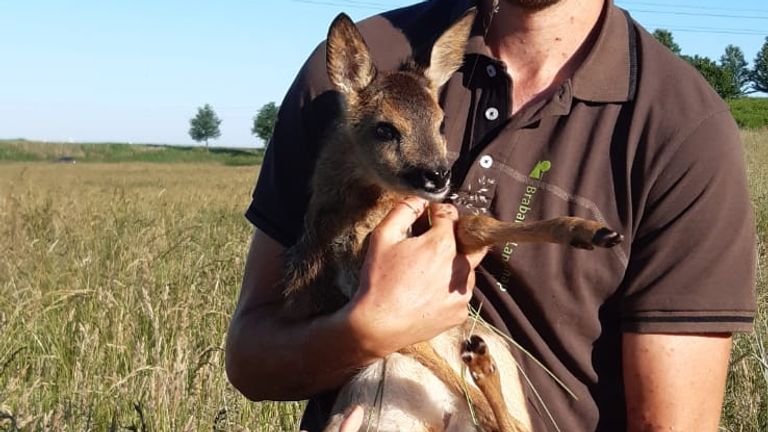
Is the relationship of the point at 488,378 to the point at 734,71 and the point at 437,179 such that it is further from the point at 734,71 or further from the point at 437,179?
the point at 734,71

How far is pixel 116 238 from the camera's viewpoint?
731cm

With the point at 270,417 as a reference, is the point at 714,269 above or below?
above

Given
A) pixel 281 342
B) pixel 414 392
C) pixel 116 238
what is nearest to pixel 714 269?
pixel 414 392

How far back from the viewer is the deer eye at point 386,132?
3459mm

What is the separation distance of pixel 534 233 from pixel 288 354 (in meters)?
0.90

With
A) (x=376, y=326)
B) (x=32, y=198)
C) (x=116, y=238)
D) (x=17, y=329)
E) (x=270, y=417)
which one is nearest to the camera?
(x=376, y=326)

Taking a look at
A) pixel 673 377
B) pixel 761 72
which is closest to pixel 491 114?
pixel 673 377

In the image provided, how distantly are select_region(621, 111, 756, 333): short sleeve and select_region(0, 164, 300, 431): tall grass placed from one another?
1496 millimetres

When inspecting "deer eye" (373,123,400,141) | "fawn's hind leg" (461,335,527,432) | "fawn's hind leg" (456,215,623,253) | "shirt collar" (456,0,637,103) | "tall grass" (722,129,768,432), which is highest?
"shirt collar" (456,0,637,103)

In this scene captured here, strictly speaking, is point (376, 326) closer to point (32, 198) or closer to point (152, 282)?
point (152, 282)

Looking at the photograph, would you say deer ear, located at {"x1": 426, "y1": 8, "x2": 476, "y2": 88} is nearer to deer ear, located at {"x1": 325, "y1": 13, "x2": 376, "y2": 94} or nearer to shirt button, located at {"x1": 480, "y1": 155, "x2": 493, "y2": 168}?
deer ear, located at {"x1": 325, "y1": 13, "x2": 376, "y2": 94}

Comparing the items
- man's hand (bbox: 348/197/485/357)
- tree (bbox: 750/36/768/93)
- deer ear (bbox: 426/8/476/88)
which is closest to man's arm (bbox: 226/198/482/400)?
man's hand (bbox: 348/197/485/357)

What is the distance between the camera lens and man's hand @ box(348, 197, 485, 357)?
8.61 feet

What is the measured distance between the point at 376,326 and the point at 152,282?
3.27 m
